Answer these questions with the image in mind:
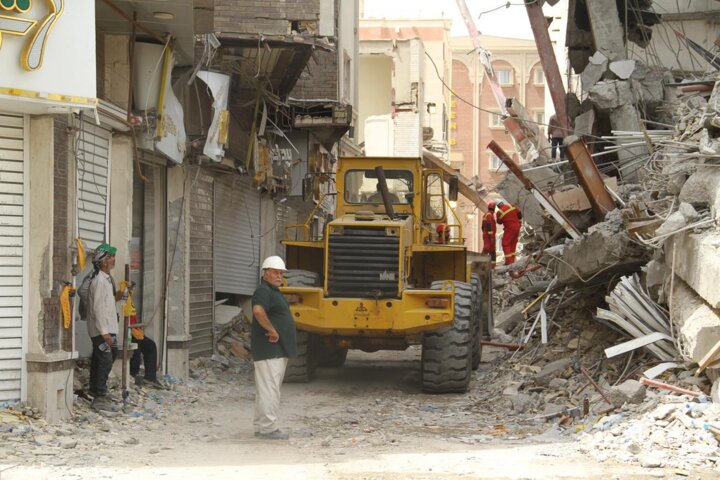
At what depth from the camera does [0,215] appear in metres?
9.80

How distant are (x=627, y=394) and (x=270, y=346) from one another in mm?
3274

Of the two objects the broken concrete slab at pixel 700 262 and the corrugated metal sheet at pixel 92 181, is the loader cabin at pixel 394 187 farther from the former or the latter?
the broken concrete slab at pixel 700 262

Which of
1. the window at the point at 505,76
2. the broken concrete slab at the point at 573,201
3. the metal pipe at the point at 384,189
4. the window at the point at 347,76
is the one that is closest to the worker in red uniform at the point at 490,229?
the window at the point at 347,76

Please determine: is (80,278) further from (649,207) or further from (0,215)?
(649,207)

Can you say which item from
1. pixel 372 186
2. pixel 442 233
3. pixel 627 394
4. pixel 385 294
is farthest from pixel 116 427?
pixel 442 233

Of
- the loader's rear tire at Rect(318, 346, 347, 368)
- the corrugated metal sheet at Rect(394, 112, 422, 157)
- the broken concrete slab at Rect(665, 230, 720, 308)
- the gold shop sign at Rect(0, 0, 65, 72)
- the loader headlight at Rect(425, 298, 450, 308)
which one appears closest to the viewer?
the gold shop sign at Rect(0, 0, 65, 72)

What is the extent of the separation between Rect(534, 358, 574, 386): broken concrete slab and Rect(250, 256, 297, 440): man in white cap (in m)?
3.73

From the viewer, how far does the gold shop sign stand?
901cm

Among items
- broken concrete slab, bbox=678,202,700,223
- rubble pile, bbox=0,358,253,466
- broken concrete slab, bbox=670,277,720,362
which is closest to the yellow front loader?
rubble pile, bbox=0,358,253,466

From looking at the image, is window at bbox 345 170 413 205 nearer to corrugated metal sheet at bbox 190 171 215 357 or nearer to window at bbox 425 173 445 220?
window at bbox 425 173 445 220

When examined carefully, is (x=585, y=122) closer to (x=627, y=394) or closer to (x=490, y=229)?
(x=490, y=229)

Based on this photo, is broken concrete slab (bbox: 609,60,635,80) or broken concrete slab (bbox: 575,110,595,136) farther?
broken concrete slab (bbox: 575,110,595,136)

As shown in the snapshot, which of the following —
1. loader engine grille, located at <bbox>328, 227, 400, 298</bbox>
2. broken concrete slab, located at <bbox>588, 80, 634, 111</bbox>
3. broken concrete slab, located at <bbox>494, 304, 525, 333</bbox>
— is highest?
broken concrete slab, located at <bbox>588, 80, 634, 111</bbox>

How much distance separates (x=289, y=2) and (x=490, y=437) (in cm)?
1053
